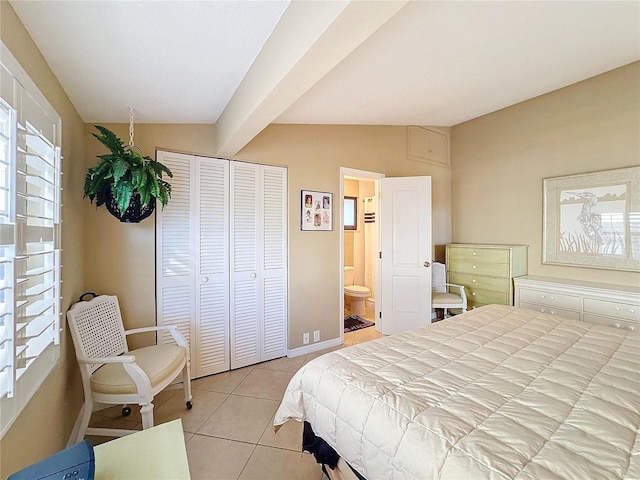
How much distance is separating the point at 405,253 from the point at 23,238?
3392 mm

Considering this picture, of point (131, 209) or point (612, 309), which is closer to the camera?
point (131, 209)

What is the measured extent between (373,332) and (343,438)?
2.80 metres

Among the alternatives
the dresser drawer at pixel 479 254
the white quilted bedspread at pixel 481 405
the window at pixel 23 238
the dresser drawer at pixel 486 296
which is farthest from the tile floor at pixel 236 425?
the dresser drawer at pixel 479 254

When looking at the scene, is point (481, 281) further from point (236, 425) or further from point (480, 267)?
point (236, 425)

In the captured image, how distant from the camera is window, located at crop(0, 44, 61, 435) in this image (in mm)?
921

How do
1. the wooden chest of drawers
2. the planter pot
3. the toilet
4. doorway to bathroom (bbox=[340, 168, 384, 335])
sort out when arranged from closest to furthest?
the planter pot, the wooden chest of drawers, the toilet, doorway to bathroom (bbox=[340, 168, 384, 335])

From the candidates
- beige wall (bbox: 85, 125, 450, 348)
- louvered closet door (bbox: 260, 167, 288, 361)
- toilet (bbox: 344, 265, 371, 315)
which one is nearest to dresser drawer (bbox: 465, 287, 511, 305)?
beige wall (bbox: 85, 125, 450, 348)

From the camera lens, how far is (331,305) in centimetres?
336

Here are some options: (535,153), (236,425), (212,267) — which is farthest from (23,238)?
(535,153)

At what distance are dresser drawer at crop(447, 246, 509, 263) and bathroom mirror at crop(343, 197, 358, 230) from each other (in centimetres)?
188

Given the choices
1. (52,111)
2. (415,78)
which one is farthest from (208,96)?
(415,78)

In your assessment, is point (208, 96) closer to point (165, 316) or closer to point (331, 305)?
point (165, 316)

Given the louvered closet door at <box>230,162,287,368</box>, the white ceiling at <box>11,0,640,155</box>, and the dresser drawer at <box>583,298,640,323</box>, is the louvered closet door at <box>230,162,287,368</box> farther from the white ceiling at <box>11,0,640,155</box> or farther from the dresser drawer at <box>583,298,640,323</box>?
the dresser drawer at <box>583,298,640,323</box>

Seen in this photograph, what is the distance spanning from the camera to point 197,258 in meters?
2.57
